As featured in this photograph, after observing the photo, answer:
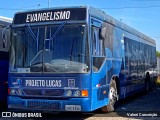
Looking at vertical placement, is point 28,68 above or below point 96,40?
below

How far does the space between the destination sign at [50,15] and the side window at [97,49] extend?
0.61 metres

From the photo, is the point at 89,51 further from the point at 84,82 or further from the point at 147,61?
the point at 147,61

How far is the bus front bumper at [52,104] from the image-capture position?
348 inches

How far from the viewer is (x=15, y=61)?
384 inches

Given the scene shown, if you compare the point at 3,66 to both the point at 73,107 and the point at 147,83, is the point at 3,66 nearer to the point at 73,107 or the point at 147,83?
the point at 73,107

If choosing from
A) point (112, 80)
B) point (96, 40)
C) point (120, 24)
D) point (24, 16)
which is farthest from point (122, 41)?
point (24, 16)

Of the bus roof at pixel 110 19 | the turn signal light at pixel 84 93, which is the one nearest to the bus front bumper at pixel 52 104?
the turn signal light at pixel 84 93

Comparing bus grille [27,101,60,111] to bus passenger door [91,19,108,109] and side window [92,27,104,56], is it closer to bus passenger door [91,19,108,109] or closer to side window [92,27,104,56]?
bus passenger door [91,19,108,109]

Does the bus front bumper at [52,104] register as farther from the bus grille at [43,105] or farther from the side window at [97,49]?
the side window at [97,49]

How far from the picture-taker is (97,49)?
9805mm

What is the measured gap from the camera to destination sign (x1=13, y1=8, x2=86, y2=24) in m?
9.34

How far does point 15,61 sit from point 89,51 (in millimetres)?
2224

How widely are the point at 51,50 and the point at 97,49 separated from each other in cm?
A: 138

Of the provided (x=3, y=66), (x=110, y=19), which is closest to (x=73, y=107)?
(x=3, y=66)
